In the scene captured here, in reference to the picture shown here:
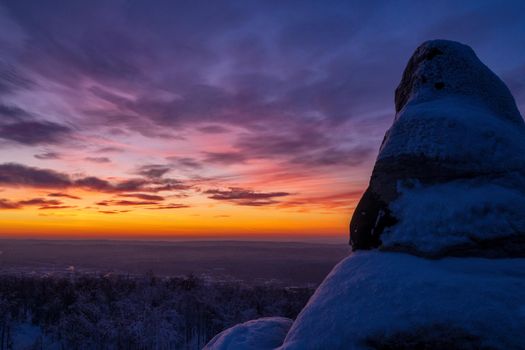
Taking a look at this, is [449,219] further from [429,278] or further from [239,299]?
[239,299]

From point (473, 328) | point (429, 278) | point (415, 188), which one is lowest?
point (473, 328)

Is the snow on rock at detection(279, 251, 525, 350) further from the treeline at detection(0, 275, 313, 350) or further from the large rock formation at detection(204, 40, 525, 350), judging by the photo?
the treeline at detection(0, 275, 313, 350)

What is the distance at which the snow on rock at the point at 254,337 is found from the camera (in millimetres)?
7332

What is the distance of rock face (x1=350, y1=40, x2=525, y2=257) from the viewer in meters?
6.05

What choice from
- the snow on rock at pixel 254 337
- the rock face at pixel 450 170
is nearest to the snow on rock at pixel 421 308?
the rock face at pixel 450 170

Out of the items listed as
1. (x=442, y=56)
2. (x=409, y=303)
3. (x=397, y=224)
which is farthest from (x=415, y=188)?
(x=442, y=56)

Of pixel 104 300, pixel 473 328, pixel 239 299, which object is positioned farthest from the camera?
pixel 239 299

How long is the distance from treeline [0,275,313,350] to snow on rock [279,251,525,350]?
44.9 m

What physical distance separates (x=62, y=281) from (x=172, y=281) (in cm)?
2141

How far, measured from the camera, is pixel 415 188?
22.7ft

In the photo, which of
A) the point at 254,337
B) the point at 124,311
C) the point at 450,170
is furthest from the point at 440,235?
the point at 124,311

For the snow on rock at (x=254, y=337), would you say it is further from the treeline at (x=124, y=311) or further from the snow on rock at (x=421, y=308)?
the treeline at (x=124, y=311)

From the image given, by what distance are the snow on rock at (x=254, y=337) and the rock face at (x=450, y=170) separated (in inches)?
94.4

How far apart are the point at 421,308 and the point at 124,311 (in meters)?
60.0
